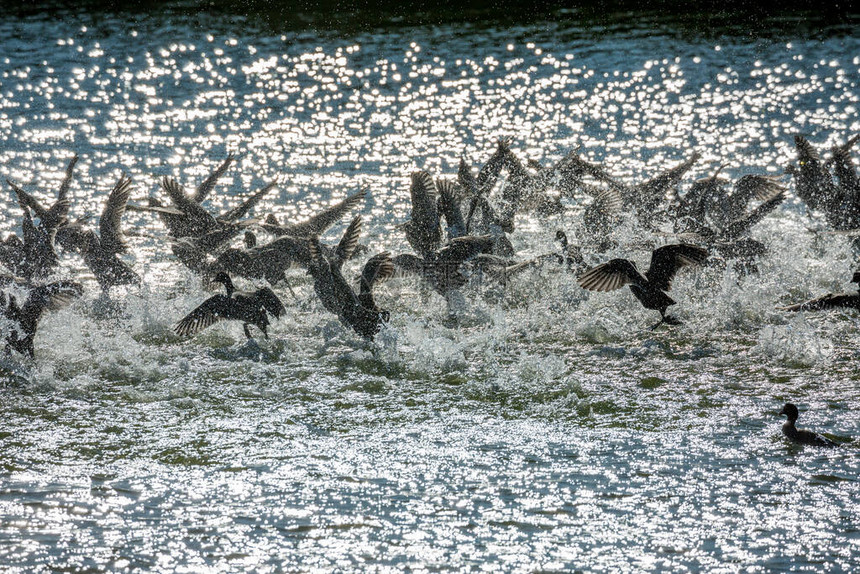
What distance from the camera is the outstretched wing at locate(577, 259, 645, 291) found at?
30.1 ft

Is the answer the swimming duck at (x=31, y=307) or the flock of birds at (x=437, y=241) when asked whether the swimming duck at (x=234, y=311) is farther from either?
the swimming duck at (x=31, y=307)

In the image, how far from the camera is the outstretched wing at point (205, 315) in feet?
31.0

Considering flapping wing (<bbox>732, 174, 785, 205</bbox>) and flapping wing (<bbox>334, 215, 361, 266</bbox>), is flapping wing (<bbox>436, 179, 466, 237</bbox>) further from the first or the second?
flapping wing (<bbox>732, 174, 785, 205</bbox>)

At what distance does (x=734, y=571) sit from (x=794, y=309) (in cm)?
444

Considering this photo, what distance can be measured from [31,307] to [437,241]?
4.22 metres

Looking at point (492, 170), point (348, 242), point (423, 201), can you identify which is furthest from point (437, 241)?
point (492, 170)

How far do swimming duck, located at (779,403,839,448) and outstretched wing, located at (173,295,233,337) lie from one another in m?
5.14

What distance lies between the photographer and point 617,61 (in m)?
22.1

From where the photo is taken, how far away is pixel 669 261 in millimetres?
9430

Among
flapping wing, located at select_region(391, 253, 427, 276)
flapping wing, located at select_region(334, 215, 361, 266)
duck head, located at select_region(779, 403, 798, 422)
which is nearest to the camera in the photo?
duck head, located at select_region(779, 403, 798, 422)

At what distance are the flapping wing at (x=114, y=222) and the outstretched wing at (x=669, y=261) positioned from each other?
5.72 meters

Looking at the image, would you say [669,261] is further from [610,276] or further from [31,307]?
[31,307]

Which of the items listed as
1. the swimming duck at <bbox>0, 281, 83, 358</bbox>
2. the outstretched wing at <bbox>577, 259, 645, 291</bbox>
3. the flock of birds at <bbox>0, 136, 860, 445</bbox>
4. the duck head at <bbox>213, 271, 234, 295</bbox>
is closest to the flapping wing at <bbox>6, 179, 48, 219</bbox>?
the flock of birds at <bbox>0, 136, 860, 445</bbox>

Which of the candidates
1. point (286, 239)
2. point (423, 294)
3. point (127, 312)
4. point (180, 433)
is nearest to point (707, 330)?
point (423, 294)
